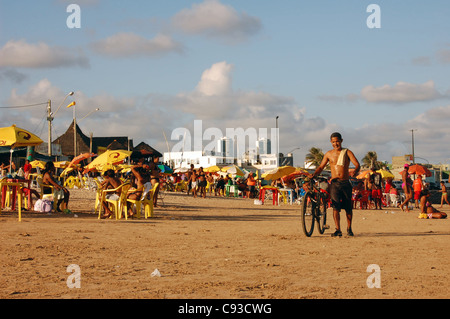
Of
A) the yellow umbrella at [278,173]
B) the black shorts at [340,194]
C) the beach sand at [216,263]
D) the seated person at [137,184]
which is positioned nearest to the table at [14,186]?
the beach sand at [216,263]

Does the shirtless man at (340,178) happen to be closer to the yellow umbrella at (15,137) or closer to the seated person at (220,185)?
the yellow umbrella at (15,137)

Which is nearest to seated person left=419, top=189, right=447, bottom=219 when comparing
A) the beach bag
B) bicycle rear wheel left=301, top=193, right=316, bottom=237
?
bicycle rear wheel left=301, top=193, right=316, bottom=237

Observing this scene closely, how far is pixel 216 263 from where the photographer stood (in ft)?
23.9

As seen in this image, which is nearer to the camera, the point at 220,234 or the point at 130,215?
the point at 220,234

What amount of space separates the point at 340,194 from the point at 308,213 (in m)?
0.67

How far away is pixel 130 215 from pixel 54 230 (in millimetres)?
4224

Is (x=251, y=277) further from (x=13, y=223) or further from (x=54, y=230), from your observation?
(x=13, y=223)

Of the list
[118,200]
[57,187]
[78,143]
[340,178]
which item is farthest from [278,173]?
[78,143]

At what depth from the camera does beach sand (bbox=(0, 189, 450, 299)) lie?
5445mm

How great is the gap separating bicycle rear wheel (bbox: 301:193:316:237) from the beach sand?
0.61 ft
